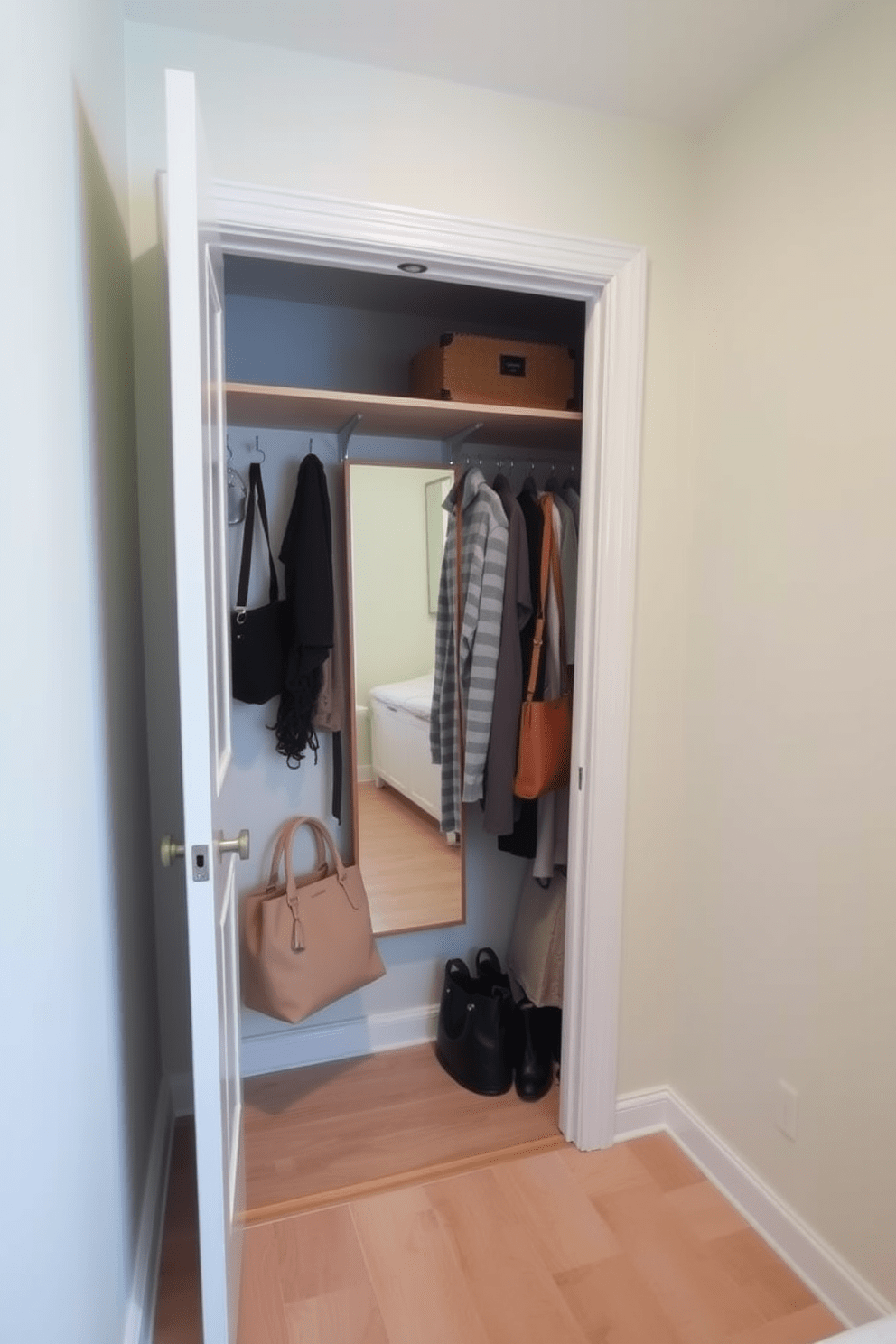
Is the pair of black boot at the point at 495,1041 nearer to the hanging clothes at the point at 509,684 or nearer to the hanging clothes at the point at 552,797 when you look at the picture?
the hanging clothes at the point at 552,797

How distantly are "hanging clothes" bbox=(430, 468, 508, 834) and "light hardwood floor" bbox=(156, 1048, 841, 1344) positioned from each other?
0.95 metres

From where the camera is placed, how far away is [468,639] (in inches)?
84.0

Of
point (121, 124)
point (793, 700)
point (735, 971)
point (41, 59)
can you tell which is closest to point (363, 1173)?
point (735, 971)

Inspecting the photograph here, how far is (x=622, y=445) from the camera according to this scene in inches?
69.6

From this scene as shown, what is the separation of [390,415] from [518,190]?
585 mm

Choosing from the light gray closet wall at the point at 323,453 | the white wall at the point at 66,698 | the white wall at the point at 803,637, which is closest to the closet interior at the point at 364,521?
the light gray closet wall at the point at 323,453

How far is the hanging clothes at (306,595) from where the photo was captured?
204 cm

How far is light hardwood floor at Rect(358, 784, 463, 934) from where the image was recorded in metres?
2.33

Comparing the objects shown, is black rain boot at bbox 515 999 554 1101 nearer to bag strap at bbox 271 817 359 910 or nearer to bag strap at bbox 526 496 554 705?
bag strap at bbox 271 817 359 910

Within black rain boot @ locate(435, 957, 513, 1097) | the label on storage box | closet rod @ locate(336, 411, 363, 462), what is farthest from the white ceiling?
black rain boot @ locate(435, 957, 513, 1097)

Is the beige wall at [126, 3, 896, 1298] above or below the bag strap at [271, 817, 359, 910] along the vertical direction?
above

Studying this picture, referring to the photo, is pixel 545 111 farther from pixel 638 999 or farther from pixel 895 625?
pixel 638 999

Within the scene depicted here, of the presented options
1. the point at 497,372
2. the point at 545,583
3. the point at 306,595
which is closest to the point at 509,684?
the point at 545,583

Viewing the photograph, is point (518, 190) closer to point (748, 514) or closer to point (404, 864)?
point (748, 514)
